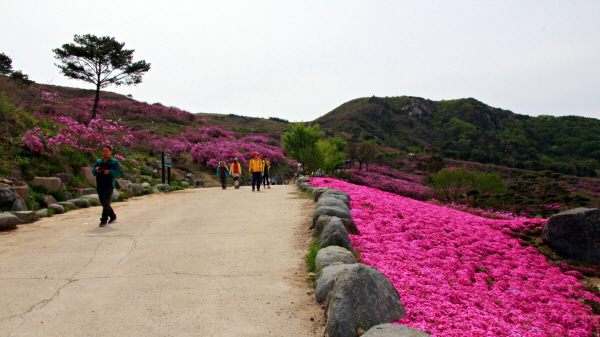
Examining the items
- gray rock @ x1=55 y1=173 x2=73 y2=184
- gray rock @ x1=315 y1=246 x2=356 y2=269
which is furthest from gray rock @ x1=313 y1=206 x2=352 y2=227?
gray rock @ x1=55 y1=173 x2=73 y2=184

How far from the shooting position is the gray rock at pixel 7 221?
7.74 m

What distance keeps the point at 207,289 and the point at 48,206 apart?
793 centimetres

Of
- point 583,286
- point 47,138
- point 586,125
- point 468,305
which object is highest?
point 586,125

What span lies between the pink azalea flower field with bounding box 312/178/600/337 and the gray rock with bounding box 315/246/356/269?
0.64 metres

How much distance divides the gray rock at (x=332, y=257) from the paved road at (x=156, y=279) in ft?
1.12

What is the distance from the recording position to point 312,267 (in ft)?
17.5

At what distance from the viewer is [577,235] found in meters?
8.42

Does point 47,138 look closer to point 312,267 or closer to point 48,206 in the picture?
point 48,206

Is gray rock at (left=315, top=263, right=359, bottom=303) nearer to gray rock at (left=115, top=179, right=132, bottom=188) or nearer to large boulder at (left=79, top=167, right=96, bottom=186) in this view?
large boulder at (left=79, top=167, right=96, bottom=186)

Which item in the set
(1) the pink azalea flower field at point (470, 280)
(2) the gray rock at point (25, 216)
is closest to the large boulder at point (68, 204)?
(2) the gray rock at point (25, 216)

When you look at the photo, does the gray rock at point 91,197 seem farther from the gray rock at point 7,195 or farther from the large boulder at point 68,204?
the gray rock at point 7,195

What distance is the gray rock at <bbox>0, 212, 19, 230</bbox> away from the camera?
7.74 m

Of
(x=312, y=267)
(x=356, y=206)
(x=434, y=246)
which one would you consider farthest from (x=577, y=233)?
(x=312, y=267)

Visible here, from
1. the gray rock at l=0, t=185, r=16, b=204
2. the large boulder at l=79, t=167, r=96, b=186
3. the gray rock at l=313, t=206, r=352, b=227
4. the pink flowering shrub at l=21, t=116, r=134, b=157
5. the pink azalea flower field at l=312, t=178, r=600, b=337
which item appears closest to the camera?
the pink azalea flower field at l=312, t=178, r=600, b=337
